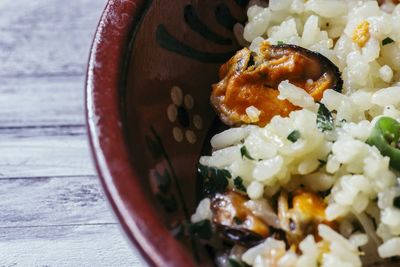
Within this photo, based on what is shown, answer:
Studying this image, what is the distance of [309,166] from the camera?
1327 millimetres

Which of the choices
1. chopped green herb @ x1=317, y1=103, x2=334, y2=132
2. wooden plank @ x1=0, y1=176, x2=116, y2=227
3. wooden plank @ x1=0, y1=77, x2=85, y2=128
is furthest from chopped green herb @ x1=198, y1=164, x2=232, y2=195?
wooden plank @ x1=0, y1=77, x2=85, y2=128

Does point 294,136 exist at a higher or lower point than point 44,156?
higher

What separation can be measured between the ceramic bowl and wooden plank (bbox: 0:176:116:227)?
427 millimetres

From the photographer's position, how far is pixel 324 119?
140 centimetres

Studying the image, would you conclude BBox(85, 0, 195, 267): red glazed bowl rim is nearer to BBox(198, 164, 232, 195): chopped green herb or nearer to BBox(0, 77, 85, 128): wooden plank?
BBox(198, 164, 232, 195): chopped green herb

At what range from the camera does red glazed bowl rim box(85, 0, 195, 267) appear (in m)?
1.10

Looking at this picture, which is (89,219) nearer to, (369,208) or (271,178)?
(271,178)

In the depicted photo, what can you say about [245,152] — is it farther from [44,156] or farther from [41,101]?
[41,101]

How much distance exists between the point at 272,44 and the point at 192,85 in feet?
0.69

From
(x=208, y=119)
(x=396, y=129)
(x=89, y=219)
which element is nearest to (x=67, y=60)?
(x=89, y=219)

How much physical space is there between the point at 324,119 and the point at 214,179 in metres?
0.26

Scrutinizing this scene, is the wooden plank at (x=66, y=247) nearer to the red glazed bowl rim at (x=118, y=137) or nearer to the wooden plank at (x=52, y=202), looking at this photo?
the wooden plank at (x=52, y=202)

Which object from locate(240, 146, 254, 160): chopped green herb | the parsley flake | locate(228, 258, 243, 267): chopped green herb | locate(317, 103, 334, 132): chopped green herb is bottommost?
locate(228, 258, 243, 267): chopped green herb

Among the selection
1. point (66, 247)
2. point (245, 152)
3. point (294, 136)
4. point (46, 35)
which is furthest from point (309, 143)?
point (46, 35)
